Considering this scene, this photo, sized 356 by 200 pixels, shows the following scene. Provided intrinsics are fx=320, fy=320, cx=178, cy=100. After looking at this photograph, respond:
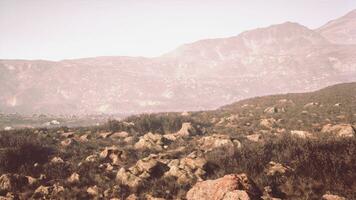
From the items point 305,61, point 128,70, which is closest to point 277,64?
point 305,61

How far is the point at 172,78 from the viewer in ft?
399

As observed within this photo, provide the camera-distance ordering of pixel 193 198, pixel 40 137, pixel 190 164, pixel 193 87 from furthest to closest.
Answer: pixel 193 87 < pixel 40 137 < pixel 190 164 < pixel 193 198

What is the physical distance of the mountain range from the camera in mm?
99750

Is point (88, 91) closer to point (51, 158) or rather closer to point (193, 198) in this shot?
point (51, 158)

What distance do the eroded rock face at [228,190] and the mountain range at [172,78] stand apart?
74109mm

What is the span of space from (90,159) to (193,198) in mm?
7297

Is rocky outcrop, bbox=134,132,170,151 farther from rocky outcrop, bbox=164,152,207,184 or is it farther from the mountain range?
the mountain range

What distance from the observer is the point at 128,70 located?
428ft

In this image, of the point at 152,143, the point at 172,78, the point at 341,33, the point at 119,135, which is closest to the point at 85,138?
the point at 119,135

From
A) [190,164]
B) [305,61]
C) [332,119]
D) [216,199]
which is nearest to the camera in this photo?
[216,199]

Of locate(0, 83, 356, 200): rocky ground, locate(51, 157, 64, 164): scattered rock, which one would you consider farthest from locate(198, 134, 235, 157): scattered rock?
locate(51, 157, 64, 164): scattered rock

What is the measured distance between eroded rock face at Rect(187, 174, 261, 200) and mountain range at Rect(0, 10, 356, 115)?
74109mm

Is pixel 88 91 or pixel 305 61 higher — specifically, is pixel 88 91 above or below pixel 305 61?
below

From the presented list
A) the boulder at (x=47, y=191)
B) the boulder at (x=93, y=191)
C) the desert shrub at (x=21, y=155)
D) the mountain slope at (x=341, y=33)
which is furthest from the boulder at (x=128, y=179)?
the mountain slope at (x=341, y=33)
